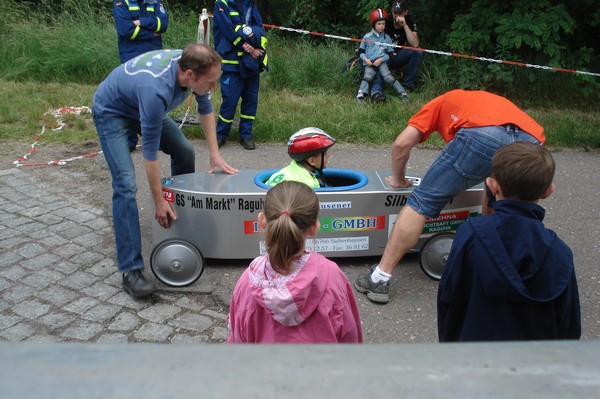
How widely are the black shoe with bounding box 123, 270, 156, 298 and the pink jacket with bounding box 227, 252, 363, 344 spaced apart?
156 centimetres

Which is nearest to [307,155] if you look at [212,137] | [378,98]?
[212,137]

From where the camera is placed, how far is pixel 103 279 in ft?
13.0

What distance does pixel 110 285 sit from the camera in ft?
12.7

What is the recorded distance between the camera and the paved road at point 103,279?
11.2 ft

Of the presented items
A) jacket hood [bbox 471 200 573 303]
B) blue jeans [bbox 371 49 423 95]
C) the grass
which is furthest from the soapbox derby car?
blue jeans [bbox 371 49 423 95]

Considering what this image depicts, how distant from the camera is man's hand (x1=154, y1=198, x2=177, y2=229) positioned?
368 cm

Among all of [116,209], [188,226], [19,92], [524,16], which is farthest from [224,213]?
[524,16]

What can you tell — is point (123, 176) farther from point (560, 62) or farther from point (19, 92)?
point (560, 62)

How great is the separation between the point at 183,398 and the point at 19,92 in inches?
351

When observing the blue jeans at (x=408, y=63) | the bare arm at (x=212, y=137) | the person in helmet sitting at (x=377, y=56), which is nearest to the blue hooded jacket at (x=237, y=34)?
the person in helmet sitting at (x=377, y=56)

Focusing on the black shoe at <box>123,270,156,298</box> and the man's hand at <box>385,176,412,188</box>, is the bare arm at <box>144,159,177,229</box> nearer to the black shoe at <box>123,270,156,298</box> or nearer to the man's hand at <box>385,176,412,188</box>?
the black shoe at <box>123,270,156,298</box>

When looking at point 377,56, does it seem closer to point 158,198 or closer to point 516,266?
point 158,198

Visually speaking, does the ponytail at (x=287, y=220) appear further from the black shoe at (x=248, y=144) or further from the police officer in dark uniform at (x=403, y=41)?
the police officer in dark uniform at (x=403, y=41)

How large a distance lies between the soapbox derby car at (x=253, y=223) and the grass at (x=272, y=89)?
3.24 metres
